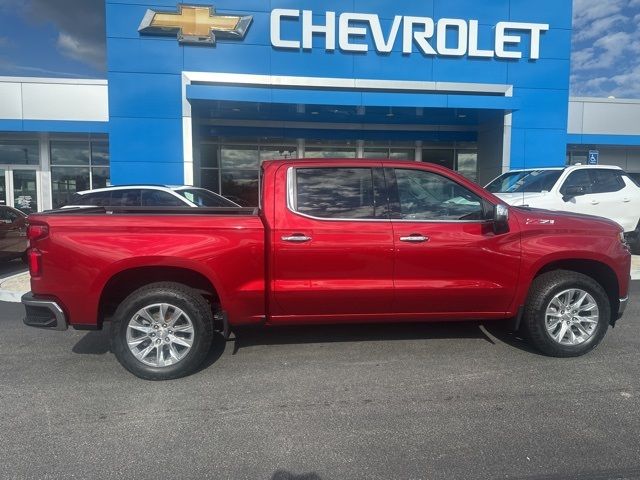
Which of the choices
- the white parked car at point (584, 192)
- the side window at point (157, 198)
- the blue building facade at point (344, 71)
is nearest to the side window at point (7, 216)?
the side window at point (157, 198)

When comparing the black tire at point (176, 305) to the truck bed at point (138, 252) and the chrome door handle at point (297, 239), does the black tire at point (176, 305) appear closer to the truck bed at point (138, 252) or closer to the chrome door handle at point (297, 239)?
the truck bed at point (138, 252)

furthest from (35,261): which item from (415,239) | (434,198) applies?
(434,198)

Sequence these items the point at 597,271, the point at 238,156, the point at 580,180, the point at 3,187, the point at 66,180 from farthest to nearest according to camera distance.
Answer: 1. the point at 66,180
2. the point at 3,187
3. the point at 238,156
4. the point at 580,180
5. the point at 597,271

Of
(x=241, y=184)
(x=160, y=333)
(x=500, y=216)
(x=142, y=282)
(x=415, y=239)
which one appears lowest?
(x=160, y=333)

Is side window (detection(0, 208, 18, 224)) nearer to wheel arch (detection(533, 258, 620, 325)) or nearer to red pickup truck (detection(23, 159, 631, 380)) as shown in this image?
red pickup truck (detection(23, 159, 631, 380))

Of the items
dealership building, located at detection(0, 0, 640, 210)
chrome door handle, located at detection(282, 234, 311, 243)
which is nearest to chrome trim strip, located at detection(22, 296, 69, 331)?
chrome door handle, located at detection(282, 234, 311, 243)

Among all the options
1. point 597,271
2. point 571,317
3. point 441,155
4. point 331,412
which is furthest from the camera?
point 441,155

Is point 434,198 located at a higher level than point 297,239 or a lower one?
higher

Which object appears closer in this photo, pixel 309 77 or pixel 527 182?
pixel 527 182

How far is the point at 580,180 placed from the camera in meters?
9.72

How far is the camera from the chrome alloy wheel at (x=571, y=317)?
4.63m

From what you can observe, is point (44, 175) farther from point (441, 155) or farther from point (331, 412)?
point (331, 412)

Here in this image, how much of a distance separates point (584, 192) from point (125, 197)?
897 cm

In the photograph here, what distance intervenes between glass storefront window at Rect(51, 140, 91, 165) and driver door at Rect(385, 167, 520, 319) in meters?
17.6
